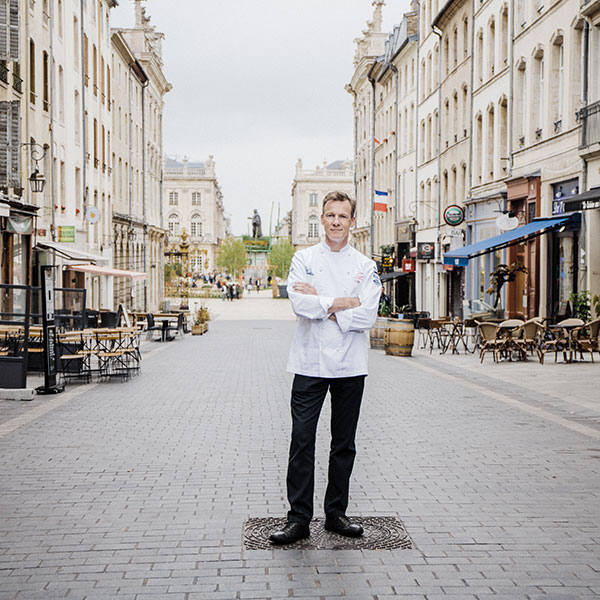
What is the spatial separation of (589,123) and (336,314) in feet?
58.9

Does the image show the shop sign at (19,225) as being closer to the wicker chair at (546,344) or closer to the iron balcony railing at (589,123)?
the wicker chair at (546,344)

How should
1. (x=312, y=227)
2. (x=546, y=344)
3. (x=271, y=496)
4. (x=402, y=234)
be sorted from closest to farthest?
(x=271, y=496) < (x=546, y=344) < (x=402, y=234) < (x=312, y=227)

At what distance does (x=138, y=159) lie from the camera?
5700cm

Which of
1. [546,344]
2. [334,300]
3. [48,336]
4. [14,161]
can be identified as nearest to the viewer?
[334,300]

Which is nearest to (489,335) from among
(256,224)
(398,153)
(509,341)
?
(509,341)

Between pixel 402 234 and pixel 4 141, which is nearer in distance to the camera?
pixel 4 141

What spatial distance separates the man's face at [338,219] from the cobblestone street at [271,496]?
189cm

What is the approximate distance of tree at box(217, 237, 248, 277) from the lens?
112463 mm

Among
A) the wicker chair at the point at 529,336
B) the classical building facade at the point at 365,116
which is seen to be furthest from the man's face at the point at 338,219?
the classical building facade at the point at 365,116

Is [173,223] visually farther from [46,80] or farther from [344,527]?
[344,527]

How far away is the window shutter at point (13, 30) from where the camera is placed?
73.8ft

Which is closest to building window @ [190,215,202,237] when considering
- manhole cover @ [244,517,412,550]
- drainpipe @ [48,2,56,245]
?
drainpipe @ [48,2,56,245]

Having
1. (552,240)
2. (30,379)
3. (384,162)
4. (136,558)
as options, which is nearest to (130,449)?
(136,558)

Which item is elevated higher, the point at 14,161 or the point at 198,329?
the point at 14,161
